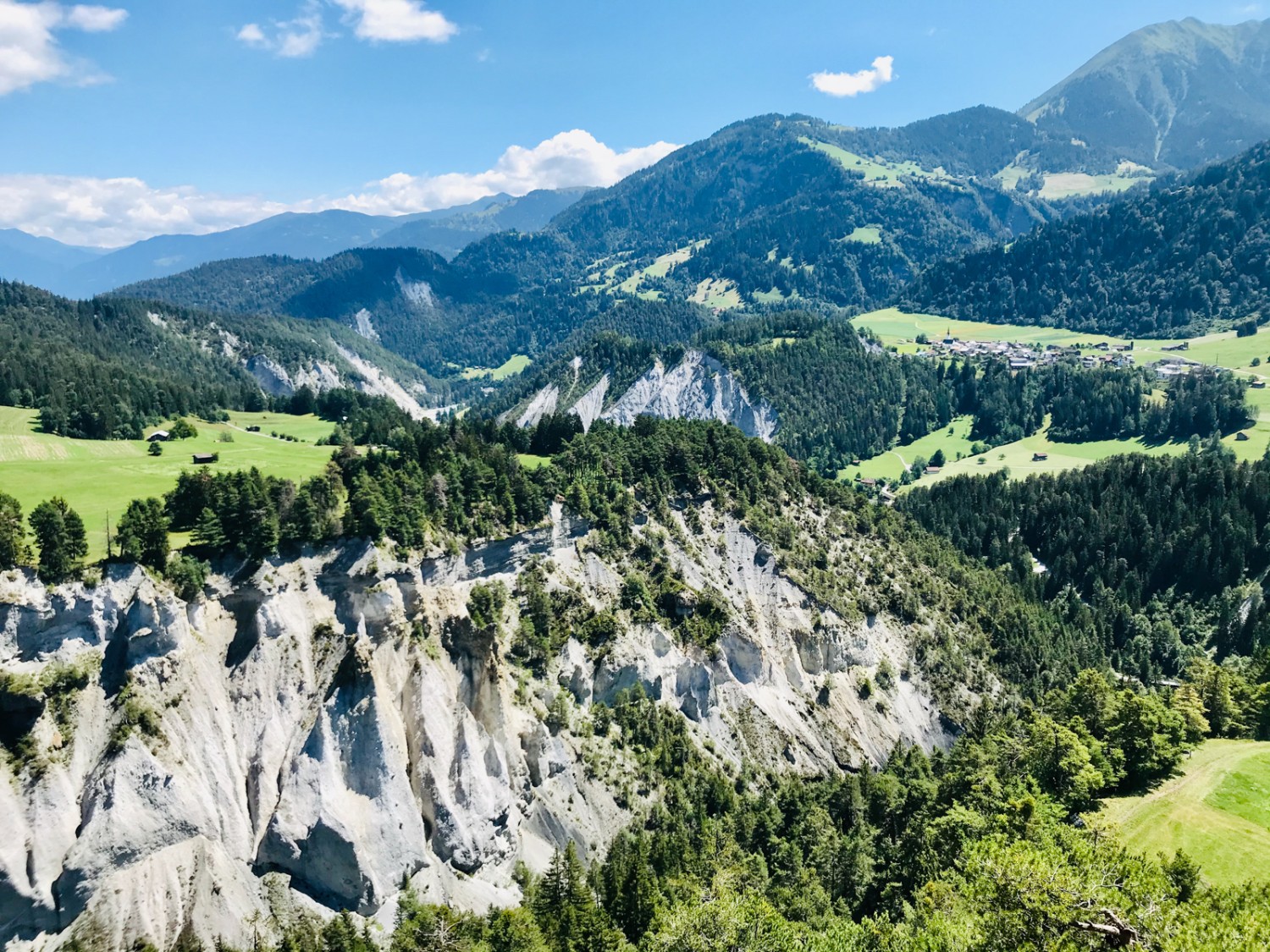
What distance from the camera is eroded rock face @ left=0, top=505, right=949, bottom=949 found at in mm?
41688

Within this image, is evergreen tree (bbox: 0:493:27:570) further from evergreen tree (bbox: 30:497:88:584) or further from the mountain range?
evergreen tree (bbox: 30:497:88:584)

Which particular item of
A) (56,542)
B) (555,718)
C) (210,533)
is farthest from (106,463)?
(555,718)

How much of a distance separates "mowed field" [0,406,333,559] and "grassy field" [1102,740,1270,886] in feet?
226

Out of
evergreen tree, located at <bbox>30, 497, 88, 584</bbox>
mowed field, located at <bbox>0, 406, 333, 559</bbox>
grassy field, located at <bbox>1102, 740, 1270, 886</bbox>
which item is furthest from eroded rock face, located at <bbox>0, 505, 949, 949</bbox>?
grassy field, located at <bbox>1102, 740, 1270, 886</bbox>

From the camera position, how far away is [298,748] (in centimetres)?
5066

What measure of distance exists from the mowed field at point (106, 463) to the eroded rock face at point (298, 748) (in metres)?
8.31

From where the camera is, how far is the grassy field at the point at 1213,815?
142 ft

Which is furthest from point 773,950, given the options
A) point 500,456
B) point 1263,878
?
point 500,456

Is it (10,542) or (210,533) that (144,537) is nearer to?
(210,533)

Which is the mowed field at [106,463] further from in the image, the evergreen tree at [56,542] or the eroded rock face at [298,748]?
the eroded rock face at [298,748]

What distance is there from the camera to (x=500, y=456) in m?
79.4

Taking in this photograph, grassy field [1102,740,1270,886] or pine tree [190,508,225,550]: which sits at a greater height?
pine tree [190,508,225,550]

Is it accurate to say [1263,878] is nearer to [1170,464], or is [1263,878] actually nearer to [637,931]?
[637,931]

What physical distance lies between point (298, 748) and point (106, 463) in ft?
120
